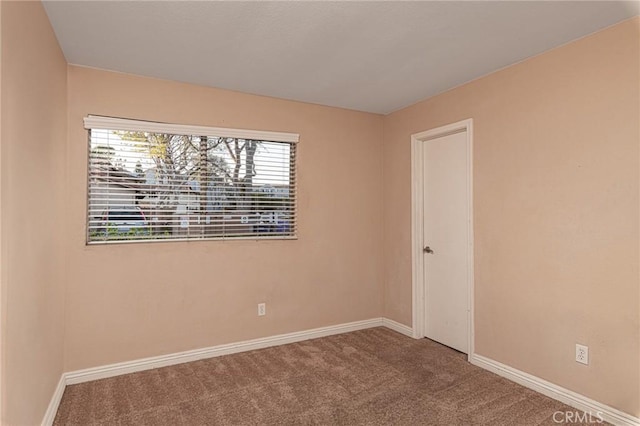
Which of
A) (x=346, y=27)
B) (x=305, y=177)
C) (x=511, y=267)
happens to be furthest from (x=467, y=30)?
(x=305, y=177)

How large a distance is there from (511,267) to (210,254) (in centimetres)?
256

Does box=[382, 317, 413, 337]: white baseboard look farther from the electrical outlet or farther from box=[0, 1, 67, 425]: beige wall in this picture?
box=[0, 1, 67, 425]: beige wall

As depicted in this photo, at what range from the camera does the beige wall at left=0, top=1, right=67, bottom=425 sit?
1.57 meters

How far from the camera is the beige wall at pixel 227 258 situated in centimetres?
291

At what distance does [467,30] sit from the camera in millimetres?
2330

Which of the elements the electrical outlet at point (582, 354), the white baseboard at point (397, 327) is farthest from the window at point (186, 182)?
the electrical outlet at point (582, 354)

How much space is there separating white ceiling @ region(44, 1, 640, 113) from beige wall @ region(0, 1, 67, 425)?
1.31 feet

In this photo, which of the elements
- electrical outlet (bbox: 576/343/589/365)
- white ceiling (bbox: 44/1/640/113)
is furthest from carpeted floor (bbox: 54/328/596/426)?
white ceiling (bbox: 44/1/640/113)

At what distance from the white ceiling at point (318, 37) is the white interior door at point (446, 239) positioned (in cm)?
68

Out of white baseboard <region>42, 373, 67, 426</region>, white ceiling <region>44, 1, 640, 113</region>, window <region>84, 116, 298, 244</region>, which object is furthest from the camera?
window <region>84, 116, 298, 244</region>

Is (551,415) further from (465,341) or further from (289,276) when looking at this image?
(289,276)

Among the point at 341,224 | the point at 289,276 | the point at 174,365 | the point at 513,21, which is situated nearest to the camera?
the point at 513,21

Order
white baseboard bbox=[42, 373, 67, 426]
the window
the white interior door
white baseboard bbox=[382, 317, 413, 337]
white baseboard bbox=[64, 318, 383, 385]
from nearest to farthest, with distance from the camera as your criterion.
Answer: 1. white baseboard bbox=[42, 373, 67, 426]
2. white baseboard bbox=[64, 318, 383, 385]
3. the window
4. the white interior door
5. white baseboard bbox=[382, 317, 413, 337]

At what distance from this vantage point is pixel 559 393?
2.53 metres
